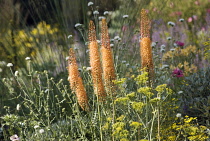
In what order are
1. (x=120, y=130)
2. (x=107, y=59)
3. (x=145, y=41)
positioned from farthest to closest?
(x=145, y=41)
(x=107, y=59)
(x=120, y=130)

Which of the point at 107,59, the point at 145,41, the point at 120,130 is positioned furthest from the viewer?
the point at 145,41

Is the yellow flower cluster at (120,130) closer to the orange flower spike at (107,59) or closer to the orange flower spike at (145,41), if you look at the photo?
the orange flower spike at (107,59)

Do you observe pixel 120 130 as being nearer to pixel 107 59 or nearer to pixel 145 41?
pixel 107 59

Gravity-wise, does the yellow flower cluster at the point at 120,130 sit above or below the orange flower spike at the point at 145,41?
below

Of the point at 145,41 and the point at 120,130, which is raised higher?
the point at 145,41

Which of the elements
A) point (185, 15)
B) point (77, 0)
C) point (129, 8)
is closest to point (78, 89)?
point (129, 8)

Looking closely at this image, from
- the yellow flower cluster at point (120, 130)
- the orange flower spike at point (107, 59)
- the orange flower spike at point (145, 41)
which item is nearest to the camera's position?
the yellow flower cluster at point (120, 130)

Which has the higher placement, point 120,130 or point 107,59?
point 107,59

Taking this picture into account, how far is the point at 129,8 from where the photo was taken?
449 cm

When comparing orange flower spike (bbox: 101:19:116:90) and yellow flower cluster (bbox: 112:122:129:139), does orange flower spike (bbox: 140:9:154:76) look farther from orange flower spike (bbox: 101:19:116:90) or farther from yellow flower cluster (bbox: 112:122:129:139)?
yellow flower cluster (bbox: 112:122:129:139)

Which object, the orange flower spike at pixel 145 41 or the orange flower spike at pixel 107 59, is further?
the orange flower spike at pixel 145 41

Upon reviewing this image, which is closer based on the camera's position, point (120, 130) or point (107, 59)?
point (120, 130)

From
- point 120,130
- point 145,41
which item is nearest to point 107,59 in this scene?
point 145,41

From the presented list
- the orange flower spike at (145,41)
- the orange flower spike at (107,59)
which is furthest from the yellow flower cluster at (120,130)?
the orange flower spike at (145,41)
